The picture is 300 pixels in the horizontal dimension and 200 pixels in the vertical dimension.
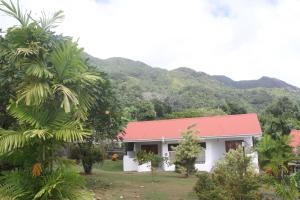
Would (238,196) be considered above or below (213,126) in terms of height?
below

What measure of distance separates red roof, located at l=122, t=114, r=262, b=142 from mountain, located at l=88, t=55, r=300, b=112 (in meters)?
8.29

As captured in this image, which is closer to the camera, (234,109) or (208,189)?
(208,189)

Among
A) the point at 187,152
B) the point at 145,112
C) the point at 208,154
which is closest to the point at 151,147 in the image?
the point at 208,154

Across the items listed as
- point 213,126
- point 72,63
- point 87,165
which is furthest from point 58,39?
point 213,126

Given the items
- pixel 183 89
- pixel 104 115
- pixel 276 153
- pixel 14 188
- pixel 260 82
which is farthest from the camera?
pixel 260 82

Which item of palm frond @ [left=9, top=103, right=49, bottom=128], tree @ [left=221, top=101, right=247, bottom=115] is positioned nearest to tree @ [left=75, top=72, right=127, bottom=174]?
palm frond @ [left=9, top=103, right=49, bottom=128]

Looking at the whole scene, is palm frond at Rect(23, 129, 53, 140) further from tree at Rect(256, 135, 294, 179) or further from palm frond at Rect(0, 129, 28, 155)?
tree at Rect(256, 135, 294, 179)

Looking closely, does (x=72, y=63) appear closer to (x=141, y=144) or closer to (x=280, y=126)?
(x=141, y=144)

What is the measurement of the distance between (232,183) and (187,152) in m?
10.5

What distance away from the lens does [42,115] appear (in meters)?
7.68

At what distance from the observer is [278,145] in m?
13.0

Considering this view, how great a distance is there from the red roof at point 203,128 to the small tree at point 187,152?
120 inches

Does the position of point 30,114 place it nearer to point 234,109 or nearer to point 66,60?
point 66,60

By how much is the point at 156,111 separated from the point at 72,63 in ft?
122
